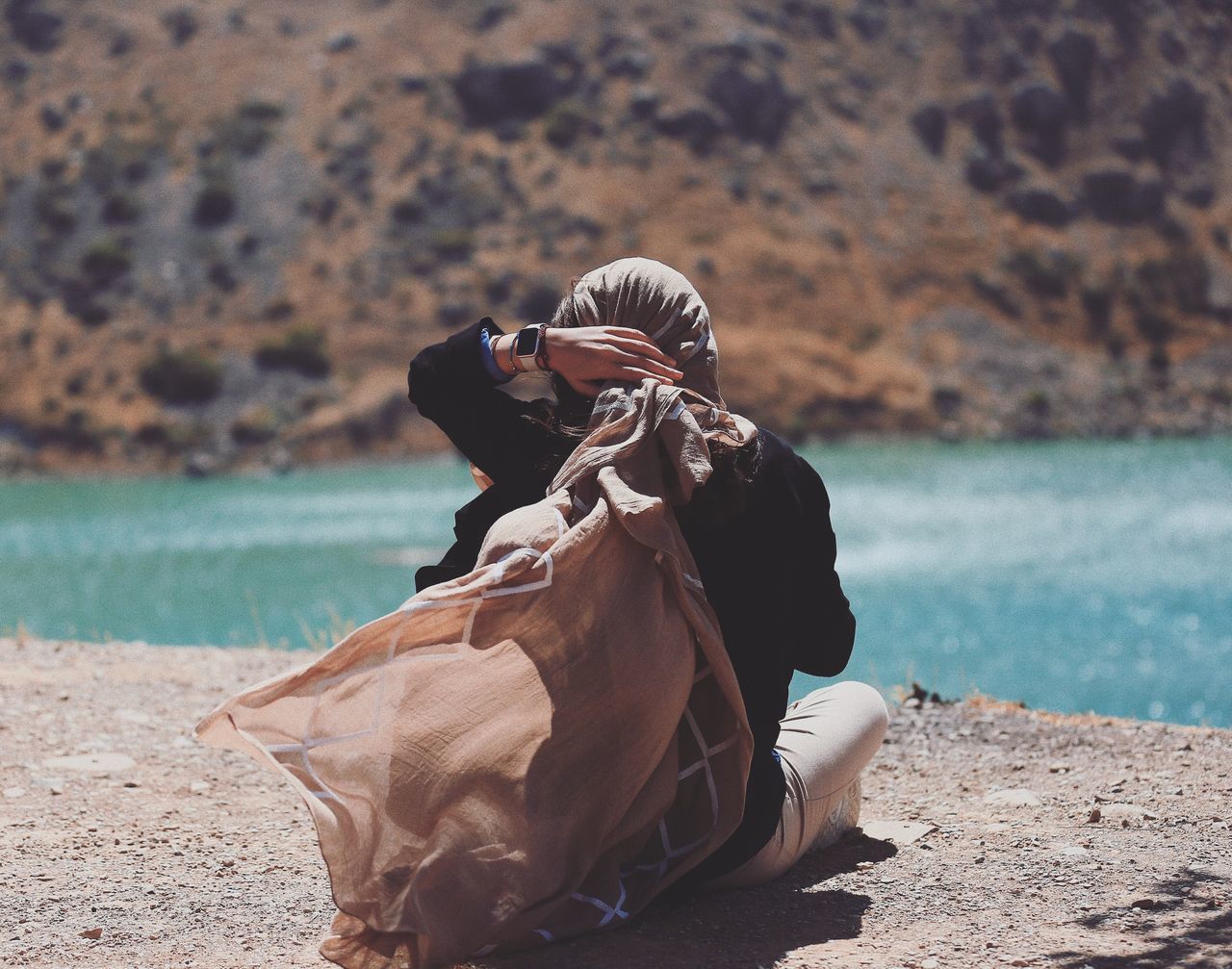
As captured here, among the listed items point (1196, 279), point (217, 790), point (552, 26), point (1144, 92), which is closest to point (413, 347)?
point (552, 26)

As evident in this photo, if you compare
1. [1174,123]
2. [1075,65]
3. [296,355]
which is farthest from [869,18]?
[296,355]

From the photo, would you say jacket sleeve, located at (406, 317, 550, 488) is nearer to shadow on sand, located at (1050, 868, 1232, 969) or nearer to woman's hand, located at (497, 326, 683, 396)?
woman's hand, located at (497, 326, 683, 396)

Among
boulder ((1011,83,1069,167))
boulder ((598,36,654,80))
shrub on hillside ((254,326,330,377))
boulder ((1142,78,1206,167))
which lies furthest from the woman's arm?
boulder ((1142,78,1206,167))

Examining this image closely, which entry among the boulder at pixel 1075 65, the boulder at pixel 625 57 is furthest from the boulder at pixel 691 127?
the boulder at pixel 1075 65

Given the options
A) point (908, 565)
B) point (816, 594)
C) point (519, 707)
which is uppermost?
point (816, 594)

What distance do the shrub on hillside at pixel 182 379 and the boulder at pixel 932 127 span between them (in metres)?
28.3

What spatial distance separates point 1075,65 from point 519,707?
5959cm

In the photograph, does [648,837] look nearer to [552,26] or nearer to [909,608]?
[909,608]

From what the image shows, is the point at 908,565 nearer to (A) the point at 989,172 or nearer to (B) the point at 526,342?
(B) the point at 526,342

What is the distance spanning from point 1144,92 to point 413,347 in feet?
107

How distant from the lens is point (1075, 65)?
185 feet

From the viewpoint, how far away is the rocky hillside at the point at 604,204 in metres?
44.1

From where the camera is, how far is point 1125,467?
34.8m

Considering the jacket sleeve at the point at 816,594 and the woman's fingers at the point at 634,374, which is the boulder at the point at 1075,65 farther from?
the woman's fingers at the point at 634,374
